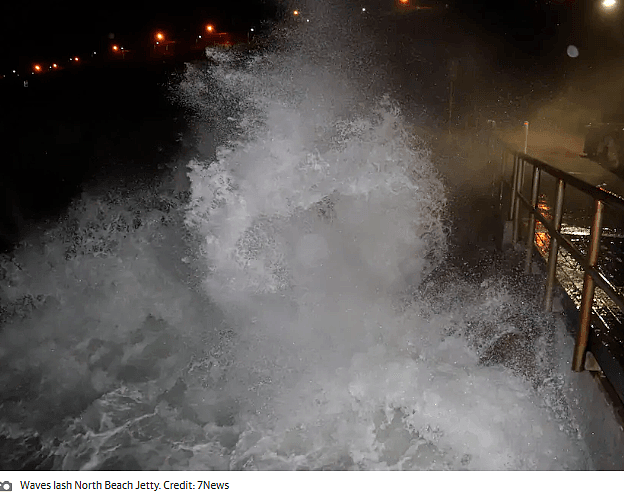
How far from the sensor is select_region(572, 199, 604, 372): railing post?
7.74 ft

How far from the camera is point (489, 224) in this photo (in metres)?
5.50

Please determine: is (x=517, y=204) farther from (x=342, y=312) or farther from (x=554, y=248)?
Answer: (x=342, y=312)

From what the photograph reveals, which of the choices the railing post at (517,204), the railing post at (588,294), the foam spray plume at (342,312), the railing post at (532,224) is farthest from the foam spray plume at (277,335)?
the railing post at (517,204)

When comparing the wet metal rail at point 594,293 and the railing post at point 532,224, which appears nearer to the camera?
the wet metal rail at point 594,293

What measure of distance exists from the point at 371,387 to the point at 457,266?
167 centimetres

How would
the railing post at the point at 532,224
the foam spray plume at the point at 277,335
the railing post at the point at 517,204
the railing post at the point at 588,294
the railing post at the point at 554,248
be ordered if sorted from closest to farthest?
the railing post at the point at 588,294 → the railing post at the point at 554,248 → the foam spray plume at the point at 277,335 → the railing post at the point at 532,224 → the railing post at the point at 517,204

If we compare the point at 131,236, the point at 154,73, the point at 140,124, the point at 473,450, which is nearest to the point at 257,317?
the point at 473,450

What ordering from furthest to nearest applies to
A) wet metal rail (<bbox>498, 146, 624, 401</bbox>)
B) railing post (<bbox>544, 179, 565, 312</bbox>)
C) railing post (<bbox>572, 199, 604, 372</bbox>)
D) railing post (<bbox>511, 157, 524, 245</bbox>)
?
railing post (<bbox>511, 157, 524, 245</bbox>), railing post (<bbox>544, 179, 565, 312</bbox>), railing post (<bbox>572, 199, 604, 372</bbox>), wet metal rail (<bbox>498, 146, 624, 401</bbox>)

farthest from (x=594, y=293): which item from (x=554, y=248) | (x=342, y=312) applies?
(x=342, y=312)

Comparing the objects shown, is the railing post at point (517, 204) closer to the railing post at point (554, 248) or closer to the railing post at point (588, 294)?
the railing post at point (554, 248)

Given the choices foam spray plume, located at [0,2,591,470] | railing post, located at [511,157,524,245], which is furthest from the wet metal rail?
railing post, located at [511,157,524,245]

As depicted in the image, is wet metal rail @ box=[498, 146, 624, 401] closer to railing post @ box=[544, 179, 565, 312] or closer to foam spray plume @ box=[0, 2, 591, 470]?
railing post @ box=[544, 179, 565, 312]

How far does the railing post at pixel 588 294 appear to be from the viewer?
2359mm

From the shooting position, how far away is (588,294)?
95.6 inches
